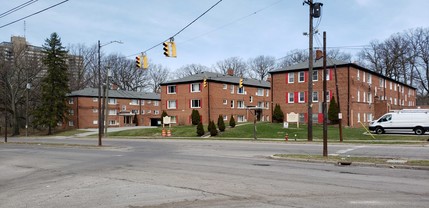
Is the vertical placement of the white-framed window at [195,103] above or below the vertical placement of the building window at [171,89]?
below

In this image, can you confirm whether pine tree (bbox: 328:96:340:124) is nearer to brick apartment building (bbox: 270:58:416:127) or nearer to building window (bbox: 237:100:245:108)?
brick apartment building (bbox: 270:58:416:127)

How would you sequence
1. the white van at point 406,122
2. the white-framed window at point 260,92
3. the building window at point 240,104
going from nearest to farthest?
the white van at point 406,122, the building window at point 240,104, the white-framed window at point 260,92

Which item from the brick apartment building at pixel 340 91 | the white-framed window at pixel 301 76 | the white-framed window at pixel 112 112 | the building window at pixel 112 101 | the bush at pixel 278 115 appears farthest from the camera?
the white-framed window at pixel 112 112

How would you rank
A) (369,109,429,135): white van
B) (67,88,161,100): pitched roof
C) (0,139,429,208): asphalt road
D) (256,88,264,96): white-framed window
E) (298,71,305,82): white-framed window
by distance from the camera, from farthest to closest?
(67,88,161,100): pitched roof < (256,88,264,96): white-framed window < (298,71,305,82): white-framed window < (369,109,429,135): white van < (0,139,429,208): asphalt road

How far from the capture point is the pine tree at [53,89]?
60.9 metres

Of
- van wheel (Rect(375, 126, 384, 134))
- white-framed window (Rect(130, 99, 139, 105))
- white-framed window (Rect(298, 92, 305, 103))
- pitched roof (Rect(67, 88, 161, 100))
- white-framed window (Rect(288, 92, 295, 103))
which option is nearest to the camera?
van wheel (Rect(375, 126, 384, 134))

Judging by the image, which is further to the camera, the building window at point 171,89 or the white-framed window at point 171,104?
the building window at point 171,89

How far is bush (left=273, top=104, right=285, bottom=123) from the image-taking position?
161ft

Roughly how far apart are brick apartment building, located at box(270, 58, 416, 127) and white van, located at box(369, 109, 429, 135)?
803cm

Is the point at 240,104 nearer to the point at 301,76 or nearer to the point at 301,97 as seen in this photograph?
the point at 301,97

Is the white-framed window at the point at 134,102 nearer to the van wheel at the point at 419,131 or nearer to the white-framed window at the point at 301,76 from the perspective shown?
the white-framed window at the point at 301,76

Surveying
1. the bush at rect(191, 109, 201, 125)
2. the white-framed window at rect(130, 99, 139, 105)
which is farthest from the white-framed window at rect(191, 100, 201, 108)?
the white-framed window at rect(130, 99, 139, 105)

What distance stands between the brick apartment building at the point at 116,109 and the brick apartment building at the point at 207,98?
1755 cm

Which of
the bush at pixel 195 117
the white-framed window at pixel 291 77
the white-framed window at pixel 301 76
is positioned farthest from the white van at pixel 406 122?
the bush at pixel 195 117
